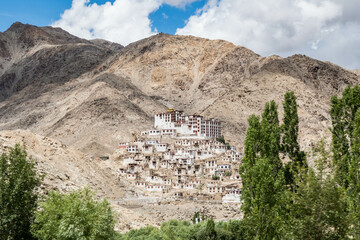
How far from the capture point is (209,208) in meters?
66.8

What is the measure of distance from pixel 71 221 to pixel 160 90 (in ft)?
502

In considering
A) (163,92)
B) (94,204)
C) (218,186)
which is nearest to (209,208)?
(218,186)

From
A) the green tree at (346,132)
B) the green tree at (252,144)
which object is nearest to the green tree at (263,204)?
the green tree at (252,144)

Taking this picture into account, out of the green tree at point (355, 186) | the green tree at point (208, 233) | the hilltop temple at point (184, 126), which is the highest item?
the hilltop temple at point (184, 126)

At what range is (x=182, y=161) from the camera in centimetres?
9038

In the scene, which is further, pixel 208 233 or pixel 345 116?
pixel 208 233

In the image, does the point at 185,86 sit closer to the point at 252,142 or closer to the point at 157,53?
the point at 157,53

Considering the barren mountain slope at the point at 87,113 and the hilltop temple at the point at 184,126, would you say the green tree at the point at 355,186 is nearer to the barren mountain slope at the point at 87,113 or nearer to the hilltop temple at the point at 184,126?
the barren mountain slope at the point at 87,113

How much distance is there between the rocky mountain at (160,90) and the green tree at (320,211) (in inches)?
2109

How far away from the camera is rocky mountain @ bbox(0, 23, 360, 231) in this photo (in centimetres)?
11638

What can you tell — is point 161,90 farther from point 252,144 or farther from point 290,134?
point 252,144

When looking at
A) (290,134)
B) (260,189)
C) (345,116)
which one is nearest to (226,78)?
(290,134)

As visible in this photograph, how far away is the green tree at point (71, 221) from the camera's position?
21.3 metres

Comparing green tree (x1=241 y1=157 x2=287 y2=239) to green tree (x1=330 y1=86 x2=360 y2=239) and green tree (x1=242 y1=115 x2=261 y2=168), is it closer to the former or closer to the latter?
green tree (x1=242 y1=115 x2=261 y2=168)
